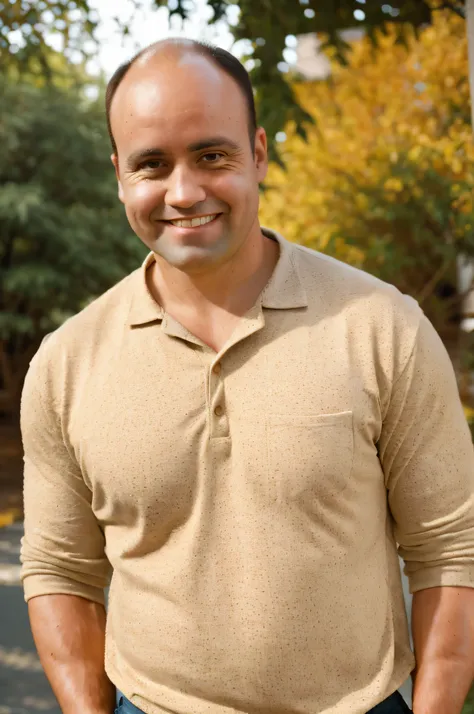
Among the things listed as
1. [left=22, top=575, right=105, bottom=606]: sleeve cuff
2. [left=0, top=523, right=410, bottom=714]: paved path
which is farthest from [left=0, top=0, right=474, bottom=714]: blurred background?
[left=22, top=575, right=105, bottom=606]: sleeve cuff

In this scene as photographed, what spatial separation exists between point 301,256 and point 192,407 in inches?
16.2

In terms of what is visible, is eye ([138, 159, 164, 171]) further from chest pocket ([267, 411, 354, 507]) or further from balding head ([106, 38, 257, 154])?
chest pocket ([267, 411, 354, 507])

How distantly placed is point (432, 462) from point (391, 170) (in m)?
9.89

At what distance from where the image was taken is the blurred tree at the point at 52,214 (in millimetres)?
12688

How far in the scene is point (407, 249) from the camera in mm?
11523

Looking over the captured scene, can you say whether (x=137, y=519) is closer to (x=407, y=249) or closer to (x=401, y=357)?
(x=401, y=357)

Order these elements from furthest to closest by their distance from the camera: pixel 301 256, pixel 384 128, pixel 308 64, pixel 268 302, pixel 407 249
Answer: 1. pixel 308 64
2. pixel 384 128
3. pixel 407 249
4. pixel 301 256
5. pixel 268 302

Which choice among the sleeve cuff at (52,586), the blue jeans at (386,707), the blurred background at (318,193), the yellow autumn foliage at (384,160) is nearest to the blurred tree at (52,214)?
the blurred background at (318,193)

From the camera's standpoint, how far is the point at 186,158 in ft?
5.17

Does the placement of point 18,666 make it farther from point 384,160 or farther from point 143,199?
point 384,160

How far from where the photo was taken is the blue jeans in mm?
1631

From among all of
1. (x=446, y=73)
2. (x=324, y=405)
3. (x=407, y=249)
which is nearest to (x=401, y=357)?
(x=324, y=405)

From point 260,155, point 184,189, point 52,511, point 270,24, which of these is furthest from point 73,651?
point 270,24

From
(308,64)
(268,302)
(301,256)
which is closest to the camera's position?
(268,302)
